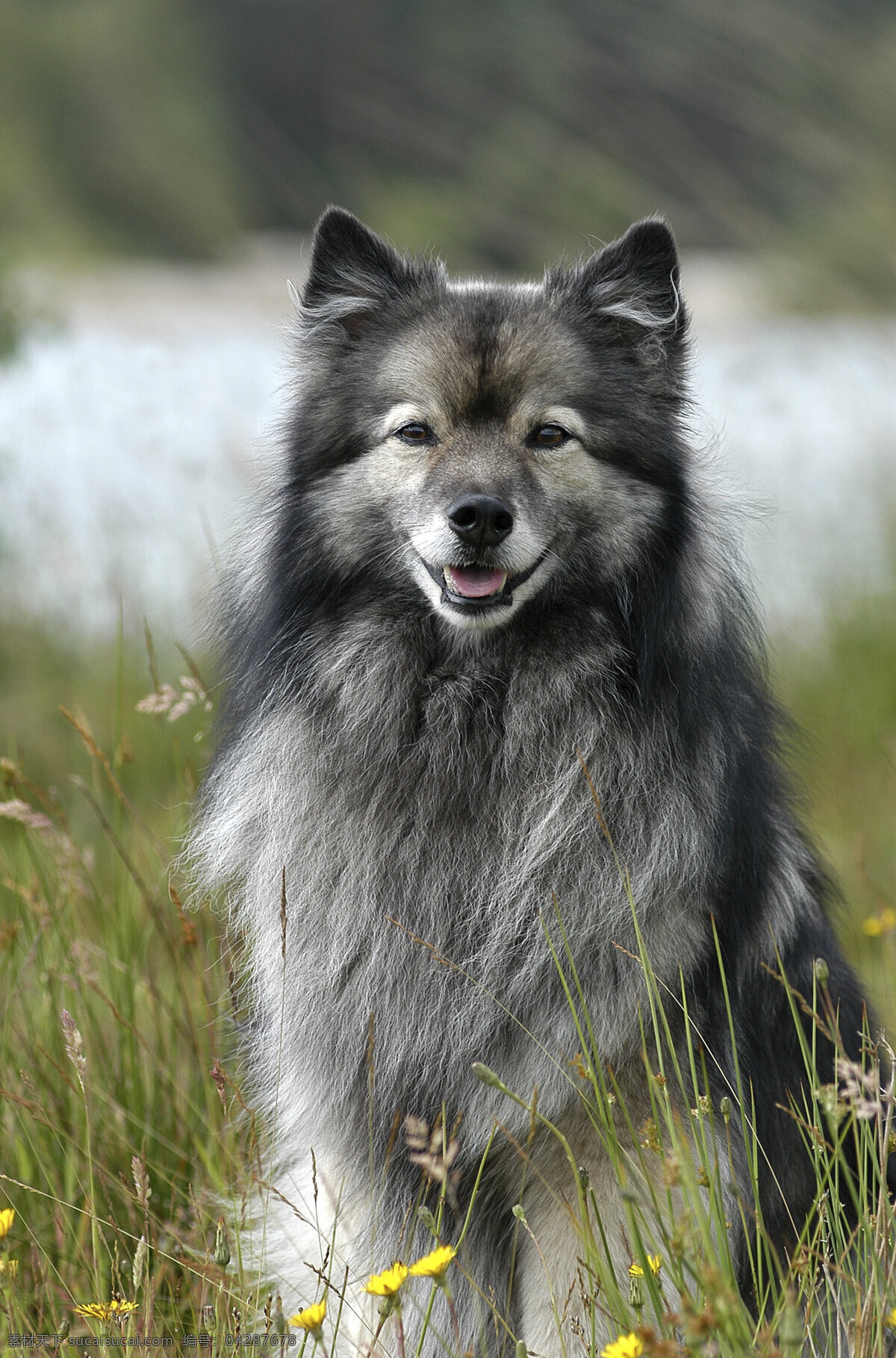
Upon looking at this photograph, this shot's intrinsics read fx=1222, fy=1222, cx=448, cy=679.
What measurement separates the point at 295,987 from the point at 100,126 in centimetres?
2198

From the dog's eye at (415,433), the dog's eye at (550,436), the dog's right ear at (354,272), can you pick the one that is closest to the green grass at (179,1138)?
the dog's eye at (415,433)

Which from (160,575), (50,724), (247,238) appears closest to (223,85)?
(247,238)

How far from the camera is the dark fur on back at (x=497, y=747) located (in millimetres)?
2545

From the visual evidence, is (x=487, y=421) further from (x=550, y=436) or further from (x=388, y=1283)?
(x=388, y=1283)

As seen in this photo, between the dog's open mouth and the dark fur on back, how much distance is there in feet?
0.05

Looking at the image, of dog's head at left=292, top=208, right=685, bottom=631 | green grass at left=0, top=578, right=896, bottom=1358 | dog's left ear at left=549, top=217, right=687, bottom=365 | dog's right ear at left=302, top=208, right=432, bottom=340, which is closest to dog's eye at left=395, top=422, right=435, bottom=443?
dog's head at left=292, top=208, right=685, bottom=631

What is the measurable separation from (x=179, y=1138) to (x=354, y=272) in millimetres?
2195

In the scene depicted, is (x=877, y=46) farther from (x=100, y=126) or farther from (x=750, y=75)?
(x=100, y=126)

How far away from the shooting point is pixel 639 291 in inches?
111

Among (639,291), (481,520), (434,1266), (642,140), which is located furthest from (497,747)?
(642,140)

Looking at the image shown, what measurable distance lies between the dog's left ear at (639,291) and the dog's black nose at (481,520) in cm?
62

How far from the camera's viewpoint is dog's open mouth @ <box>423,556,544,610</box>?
2.57 metres

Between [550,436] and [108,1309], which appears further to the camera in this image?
[550,436]

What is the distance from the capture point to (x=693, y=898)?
2529mm
